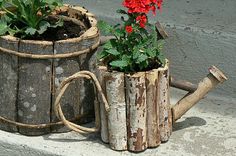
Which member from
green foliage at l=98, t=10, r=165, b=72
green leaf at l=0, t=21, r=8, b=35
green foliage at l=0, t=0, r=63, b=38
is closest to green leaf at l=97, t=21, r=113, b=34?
green foliage at l=98, t=10, r=165, b=72

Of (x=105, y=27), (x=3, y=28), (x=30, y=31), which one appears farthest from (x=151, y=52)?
(x=3, y=28)

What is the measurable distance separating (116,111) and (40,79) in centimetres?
34

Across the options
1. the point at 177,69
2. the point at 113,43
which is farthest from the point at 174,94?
the point at 113,43

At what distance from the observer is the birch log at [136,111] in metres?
2.49

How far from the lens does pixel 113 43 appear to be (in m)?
2.59

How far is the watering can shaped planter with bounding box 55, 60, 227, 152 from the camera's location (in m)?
2.50

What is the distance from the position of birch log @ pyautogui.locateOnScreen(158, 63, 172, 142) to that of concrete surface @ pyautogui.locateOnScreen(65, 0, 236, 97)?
1.64 feet

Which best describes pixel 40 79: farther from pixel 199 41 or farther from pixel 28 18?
pixel 199 41

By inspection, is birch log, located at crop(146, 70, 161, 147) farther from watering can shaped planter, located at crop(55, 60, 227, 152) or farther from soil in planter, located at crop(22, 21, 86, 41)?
soil in planter, located at crop(22, 21, 86, 41)

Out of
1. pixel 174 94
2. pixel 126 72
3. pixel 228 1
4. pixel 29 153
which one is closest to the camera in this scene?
pixel 126 72

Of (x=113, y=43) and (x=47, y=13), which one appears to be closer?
(x=113, y=43)

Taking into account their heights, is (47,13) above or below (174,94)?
above

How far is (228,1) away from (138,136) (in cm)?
119

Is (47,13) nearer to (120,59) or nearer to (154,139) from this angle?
(120,59)
